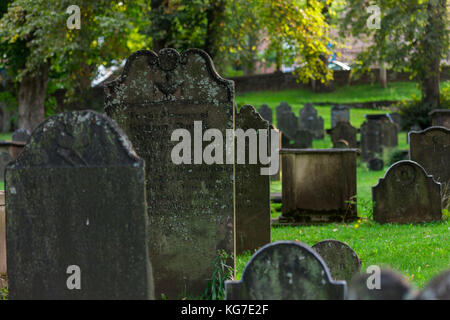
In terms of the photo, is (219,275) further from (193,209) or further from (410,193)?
(410,193)

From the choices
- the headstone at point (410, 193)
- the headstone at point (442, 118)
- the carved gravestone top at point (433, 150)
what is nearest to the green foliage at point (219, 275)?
the headstone at point (410, 193)

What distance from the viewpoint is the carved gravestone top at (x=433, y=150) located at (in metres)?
11.4

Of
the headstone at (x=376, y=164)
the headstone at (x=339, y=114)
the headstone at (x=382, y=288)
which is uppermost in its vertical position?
the headstone at (x=339, y=114)

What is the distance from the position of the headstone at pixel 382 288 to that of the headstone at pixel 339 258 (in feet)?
5.93

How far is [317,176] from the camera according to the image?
1127 cm

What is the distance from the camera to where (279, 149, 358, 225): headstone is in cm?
1116

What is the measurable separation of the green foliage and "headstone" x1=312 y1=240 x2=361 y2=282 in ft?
2.94

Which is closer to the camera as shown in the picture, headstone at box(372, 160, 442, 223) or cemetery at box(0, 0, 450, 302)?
cemetery at box(0, 0, 450, 302)

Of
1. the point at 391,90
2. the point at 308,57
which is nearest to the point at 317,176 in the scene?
the point at 308,57

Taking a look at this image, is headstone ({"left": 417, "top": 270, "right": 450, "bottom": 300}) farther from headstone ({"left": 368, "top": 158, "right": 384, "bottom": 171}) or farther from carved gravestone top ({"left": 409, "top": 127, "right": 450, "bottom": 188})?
headstone ({"left": 368, "top": 158, "right": 384, "bottom": 171})

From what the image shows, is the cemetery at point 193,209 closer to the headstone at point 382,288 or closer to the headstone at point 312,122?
the headstone at point 382,288

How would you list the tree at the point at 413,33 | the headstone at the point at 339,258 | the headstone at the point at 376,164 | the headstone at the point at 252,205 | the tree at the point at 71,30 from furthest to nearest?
the tree at the point at 413,33, the headstone at the point at 376,164, the tree at the point at 71,30, the headstone at the point at 252,205, the headstone at the point at 339,258

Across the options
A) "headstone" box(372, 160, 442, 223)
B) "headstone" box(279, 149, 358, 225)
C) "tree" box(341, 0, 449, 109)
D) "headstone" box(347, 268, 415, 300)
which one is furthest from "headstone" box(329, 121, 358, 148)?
"headstone" box(347, 268, 415, 300)

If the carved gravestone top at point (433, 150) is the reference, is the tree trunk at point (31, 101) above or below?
above
